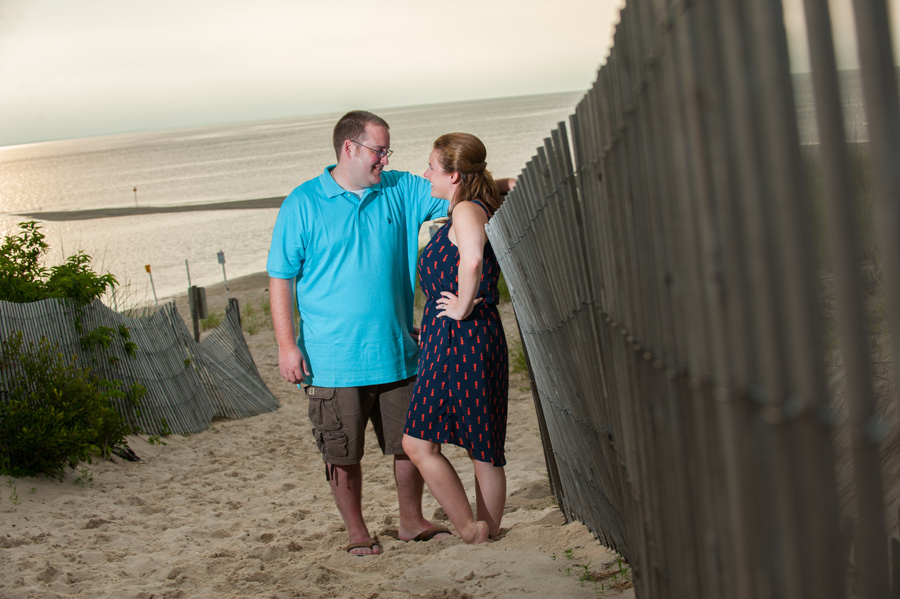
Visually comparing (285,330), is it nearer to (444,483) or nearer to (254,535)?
(444,483)

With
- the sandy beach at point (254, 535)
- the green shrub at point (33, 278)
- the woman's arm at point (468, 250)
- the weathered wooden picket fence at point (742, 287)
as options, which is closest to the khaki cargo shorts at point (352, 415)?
the sandy beach at point (254, 535)

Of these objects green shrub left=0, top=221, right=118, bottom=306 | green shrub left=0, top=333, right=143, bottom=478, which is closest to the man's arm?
green shrub left=0, top=333, right=143, bottom=478

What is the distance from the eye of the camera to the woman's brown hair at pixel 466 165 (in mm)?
3340

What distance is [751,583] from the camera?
961mm

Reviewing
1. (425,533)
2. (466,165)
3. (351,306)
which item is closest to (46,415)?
(351,306)

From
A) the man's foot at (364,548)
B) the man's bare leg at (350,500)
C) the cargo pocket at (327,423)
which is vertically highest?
the cargo pocket at (327,423)

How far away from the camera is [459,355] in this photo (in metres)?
3.34

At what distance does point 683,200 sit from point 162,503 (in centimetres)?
473

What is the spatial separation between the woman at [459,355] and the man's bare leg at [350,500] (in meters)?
0.58

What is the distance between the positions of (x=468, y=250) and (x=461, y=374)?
557 millimetres

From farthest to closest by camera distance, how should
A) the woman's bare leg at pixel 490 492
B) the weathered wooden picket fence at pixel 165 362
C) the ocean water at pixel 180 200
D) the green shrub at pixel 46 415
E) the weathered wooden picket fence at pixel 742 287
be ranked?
the ocean water at pixel 180 200, the weathered wooden picket fence at pixel 165 362, the green shrub at pixel 46 415, the woman's bare leg at pixel 490 492, the weathered wooden picket fence at pixel 742 287

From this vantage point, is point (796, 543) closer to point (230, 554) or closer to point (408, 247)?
point (408, 247)

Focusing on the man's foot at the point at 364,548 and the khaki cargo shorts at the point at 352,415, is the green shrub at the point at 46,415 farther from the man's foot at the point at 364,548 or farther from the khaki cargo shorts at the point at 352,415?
the man's foot at the point at 364,548

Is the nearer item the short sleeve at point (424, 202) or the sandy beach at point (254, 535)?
the sandy beach at point (254, 535)
